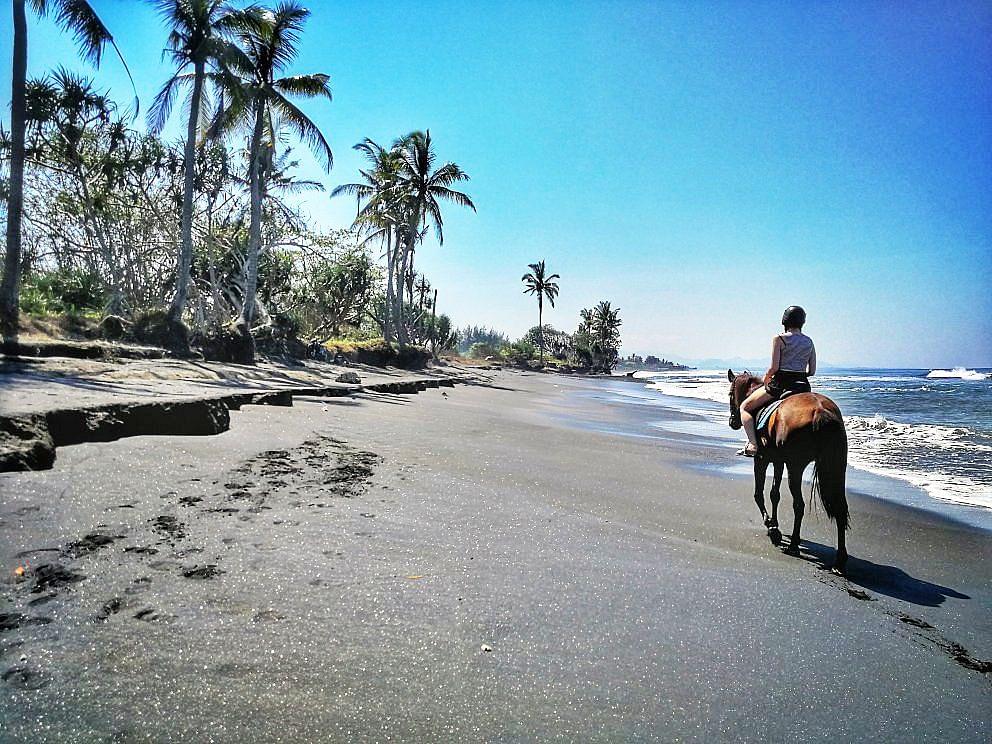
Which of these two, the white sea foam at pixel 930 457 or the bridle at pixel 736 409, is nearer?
the bridle at pixel 736 409

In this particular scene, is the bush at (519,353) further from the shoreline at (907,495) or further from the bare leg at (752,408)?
the bare leg at (752,408)

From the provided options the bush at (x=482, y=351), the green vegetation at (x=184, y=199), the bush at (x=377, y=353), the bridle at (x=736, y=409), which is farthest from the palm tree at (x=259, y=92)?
the bush at (x=482, y=351)

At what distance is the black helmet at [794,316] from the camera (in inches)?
183

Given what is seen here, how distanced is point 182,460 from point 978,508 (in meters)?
7.84

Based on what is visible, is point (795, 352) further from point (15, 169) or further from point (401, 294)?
point (401, 294)

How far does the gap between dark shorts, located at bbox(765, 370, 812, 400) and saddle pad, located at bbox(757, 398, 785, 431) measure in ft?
0.29

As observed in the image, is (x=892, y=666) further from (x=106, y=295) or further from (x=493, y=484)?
(x=106, y=295)

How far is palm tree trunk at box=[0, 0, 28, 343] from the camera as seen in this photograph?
33.7 ft

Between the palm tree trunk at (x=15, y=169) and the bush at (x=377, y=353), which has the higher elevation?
the palm tree trunk at (x=15, y=169)

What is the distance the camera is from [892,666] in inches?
85.5

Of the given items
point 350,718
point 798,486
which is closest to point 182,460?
point 350,718

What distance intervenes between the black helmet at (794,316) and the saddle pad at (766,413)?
2.31ft

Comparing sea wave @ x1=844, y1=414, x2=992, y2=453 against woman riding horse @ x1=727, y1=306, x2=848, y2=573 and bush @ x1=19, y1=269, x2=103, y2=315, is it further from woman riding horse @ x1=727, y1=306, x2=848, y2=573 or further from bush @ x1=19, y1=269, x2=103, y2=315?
bush @ x1=19, y1=269, x2=103, y2=315

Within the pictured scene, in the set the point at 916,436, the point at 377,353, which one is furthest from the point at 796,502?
the point at 377,353
